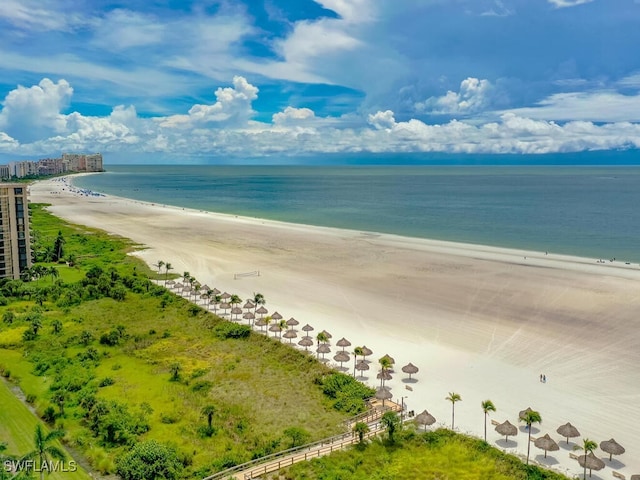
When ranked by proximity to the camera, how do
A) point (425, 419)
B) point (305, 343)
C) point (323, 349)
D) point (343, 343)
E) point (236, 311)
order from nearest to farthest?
point (425, 419) < point (323, 349) < point (343, 343) < point (305, 343) < point (236, 311)

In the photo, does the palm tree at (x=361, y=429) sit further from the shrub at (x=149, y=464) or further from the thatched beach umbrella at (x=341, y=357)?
the thatched beach umbrella at (x=341, y=357)

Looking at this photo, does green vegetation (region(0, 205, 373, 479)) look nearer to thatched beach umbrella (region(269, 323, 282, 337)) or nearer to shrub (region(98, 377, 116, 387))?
shrub (region(98, 377, 116, 387))

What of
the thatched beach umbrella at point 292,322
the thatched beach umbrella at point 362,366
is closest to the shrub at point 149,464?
the thatched beach umbrella at point 362,366

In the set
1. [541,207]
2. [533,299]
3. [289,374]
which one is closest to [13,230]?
[289,374]

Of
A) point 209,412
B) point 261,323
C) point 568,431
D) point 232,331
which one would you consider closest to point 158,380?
point 209,412

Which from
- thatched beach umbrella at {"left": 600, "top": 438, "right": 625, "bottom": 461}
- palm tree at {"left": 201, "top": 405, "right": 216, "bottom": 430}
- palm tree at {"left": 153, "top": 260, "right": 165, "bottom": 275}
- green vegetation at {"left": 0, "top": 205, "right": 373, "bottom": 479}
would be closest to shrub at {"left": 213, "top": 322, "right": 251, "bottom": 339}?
green vegetation at {"left": 0, "top": 205, "right": 373, "bottom": 479}

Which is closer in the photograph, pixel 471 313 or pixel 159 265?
pixel 471 313

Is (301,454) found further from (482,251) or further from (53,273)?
(482,251)

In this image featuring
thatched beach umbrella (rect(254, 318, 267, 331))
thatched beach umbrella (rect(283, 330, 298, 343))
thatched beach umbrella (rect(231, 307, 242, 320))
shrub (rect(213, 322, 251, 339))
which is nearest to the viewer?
thatched beach umbrella (rect(283, 330, 298, 343))

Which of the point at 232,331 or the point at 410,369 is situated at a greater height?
the point at 410,369
